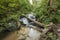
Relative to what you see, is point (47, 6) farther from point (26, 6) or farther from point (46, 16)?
point (26, 6)

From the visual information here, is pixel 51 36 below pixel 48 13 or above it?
below

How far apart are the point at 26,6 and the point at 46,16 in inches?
133

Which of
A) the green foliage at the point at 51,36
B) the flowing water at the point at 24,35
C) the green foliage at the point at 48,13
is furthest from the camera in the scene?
the green foliage at the point at 48,13

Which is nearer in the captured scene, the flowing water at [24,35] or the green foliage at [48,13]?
the flowing water at [24,35]

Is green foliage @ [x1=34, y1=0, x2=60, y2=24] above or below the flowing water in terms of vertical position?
above

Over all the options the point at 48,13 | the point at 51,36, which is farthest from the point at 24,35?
the point at 48,13

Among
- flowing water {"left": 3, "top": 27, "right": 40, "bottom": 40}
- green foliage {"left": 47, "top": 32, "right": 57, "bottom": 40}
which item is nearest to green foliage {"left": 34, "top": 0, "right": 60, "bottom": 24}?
flowing water {"left": 3, "top": 27, "right": 40, "bottom": 40}

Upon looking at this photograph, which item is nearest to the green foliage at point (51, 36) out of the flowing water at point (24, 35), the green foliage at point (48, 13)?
the flowing water at point (24, 35)

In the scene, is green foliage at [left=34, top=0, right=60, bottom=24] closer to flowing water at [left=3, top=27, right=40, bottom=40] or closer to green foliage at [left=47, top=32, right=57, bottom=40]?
flowing water at [left=3, top=27, right=40, bottom=40]

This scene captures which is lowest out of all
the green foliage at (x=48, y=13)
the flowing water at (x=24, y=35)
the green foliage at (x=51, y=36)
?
the flowing water at (x=24, y=35)

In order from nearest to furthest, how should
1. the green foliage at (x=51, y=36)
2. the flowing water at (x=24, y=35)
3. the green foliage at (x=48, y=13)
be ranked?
the green foliage at (x=51, y=36)
the flowing water at (x=24, y=35)
the green foliage at (x=48, y=13)

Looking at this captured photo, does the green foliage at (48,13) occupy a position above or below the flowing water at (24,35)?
above

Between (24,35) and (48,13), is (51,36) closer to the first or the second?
(24,35)

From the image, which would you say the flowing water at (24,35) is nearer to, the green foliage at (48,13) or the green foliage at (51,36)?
the green foliage at (51,36)
